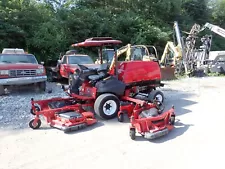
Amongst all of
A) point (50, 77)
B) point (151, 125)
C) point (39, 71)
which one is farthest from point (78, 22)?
point (151, 125)

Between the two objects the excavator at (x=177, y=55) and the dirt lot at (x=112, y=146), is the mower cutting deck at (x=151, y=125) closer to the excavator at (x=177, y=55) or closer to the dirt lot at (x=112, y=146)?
the dirt lot at (x=112, y=146)

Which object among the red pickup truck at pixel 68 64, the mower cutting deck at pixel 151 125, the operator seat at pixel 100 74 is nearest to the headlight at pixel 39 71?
the red pickup truck at pixel 68 64

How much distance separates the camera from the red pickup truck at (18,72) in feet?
30.1

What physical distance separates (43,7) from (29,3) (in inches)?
74.3

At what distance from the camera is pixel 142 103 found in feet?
19.3

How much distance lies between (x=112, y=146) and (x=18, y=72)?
629 cm

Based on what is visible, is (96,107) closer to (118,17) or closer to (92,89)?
(92,89)

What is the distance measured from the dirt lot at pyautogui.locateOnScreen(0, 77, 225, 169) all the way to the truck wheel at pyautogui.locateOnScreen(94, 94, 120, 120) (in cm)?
22

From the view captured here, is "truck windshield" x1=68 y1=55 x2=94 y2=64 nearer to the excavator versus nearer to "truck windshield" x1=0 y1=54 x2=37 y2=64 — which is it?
"truck windshield" x1=0 y1=54 x2=37 y2=64

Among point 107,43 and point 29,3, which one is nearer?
point 107,43

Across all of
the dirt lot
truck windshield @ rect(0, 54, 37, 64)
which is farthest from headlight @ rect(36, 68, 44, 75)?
the dirt lot

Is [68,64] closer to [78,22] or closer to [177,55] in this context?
[78,22]

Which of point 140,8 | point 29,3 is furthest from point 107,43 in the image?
point 140,8

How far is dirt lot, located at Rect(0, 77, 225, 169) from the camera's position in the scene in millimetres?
3838
